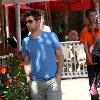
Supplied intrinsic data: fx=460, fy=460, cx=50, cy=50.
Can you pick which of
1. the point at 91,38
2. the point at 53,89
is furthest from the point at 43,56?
the point at 91,38

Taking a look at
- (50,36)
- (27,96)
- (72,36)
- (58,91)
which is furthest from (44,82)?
(72,36)

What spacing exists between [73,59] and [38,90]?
25.6ft

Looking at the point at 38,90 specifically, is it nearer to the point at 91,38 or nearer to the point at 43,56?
the point at 43,56

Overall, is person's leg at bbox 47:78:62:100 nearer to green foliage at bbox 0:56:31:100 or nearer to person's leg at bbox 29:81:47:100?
person's leg at bbox 29:81:47:100

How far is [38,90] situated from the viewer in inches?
214

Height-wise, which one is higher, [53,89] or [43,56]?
[43,56]

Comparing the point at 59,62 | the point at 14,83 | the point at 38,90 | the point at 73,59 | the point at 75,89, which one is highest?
the point at 59,62

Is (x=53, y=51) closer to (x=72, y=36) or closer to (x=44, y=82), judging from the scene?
(x=44, y=82)

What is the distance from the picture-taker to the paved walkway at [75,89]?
9.72 metres

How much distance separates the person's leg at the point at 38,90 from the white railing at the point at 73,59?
25.0 feet

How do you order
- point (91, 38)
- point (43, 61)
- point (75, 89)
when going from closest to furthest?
1. point (43, 61)
2. point (91, 38)
3. point (75, 89)

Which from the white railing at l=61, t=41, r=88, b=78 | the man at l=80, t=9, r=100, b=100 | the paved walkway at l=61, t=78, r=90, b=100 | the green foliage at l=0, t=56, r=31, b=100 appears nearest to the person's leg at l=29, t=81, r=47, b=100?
the green foliage at l=0, t=56, r=31, b=100

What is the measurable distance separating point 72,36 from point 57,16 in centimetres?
729

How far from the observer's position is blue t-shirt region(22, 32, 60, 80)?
536 cm
